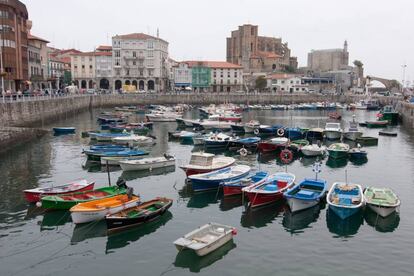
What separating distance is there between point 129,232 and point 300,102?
481 feet

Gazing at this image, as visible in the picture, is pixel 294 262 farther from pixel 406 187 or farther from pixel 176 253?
pixel 406 187

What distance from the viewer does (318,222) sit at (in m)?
27.4

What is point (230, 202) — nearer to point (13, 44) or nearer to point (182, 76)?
point (13, 44)

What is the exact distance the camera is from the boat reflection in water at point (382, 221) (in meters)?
26.5

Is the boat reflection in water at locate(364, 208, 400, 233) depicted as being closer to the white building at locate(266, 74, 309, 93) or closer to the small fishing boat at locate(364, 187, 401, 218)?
the small fishing boat at locate(364, 187, 401, 218)

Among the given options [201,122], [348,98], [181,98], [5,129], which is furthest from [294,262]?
[348,98]

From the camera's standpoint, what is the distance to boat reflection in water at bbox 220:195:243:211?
99.2 feet

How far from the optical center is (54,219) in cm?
2725

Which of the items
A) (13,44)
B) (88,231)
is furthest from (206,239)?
(13,44)

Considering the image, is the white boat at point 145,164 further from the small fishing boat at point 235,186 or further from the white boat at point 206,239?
the white boat at point 206,239

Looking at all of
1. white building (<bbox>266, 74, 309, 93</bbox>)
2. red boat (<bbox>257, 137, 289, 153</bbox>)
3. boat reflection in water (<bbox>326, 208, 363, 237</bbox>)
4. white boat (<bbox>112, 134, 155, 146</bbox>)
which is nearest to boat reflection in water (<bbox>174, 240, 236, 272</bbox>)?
boat reflection in water (<bbox>326, 208, 363, 237</bbox>)

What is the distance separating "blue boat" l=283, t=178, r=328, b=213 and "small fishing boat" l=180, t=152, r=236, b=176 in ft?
28.7

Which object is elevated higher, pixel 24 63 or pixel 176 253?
pixel 24 63

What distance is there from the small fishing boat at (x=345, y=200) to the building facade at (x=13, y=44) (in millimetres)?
66358
